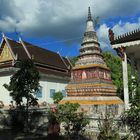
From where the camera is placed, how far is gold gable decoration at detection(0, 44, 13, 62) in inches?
1209

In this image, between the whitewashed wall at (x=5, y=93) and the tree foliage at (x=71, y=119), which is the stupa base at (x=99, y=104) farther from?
the whitewashed wall at (x=5, y=93)

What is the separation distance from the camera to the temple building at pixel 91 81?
2089 cm

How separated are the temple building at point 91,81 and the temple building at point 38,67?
23.5 ft

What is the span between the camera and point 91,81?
22.0 metres

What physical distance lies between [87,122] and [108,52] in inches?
1134

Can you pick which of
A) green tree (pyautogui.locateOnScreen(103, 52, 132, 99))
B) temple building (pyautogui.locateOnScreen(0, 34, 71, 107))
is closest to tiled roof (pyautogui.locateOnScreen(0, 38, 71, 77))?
temple building (pyautogui.locateOnScreen(0, 34, 71, 107))

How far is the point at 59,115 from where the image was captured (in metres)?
13.5

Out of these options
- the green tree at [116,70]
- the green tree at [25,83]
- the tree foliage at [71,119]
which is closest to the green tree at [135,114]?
the tree foliage at [71,119]

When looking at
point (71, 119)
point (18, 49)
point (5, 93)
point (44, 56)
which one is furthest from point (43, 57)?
point (71, 119)

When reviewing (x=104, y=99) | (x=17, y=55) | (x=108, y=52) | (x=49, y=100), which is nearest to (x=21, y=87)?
(x=104, y=99)

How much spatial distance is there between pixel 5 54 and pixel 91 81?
12.8m

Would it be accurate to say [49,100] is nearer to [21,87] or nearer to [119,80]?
[119,80]

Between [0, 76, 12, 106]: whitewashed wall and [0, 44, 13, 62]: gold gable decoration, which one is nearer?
[0, 76, 12, 106]: whitewashed wall

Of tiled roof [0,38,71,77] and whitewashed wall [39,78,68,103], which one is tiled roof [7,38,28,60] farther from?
whitewashed wall [39,78,68,103]
